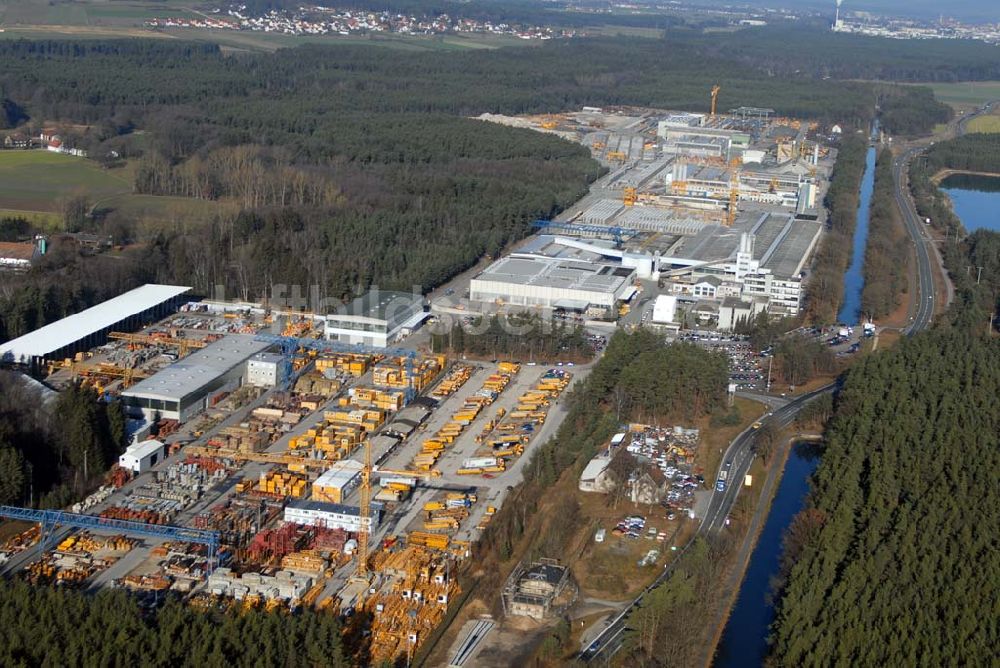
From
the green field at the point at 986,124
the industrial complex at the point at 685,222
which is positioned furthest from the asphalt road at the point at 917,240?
the green field at the point at 986,124

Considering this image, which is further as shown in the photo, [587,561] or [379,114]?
[379,114]

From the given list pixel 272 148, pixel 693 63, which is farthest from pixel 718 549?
pixel 693 63

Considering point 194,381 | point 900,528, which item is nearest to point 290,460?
point 194,381

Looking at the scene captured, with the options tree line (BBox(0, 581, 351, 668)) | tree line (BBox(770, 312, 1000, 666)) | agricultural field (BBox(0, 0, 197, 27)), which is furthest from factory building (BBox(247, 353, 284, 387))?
agricultural field (BBox(0, 0, 197, 27))

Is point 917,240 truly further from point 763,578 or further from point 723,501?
point 763,578

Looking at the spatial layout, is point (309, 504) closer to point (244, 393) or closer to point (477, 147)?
point (244, 393)

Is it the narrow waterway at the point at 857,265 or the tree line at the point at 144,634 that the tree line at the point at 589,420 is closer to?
the tree line at the point at 144,634
